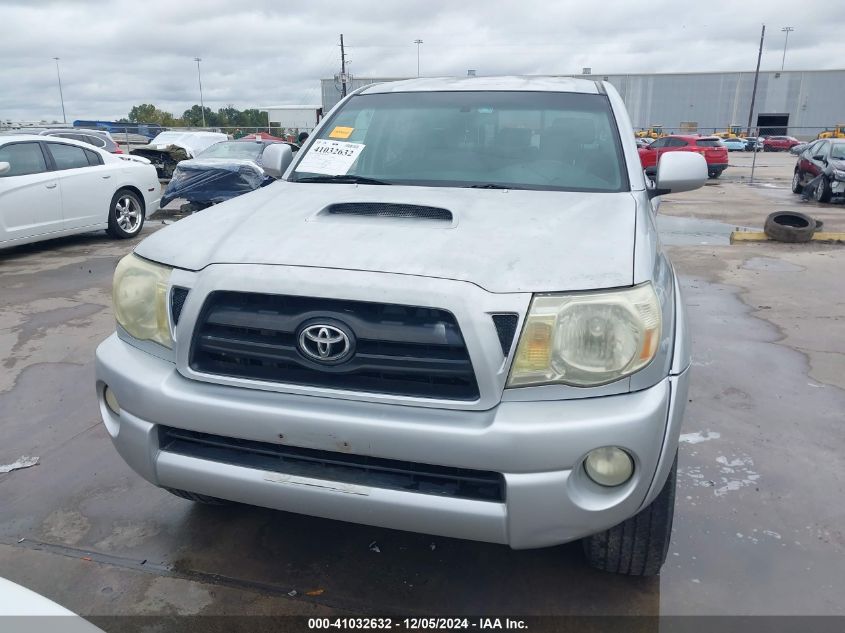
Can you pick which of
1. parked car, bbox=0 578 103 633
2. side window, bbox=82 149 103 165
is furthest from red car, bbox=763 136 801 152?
parked car, bbox=0 578 103 633

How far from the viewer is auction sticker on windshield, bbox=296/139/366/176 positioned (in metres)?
3.27

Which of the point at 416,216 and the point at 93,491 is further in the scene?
the point at 93,491

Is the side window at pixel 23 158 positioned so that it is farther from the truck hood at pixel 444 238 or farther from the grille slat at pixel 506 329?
the grille slat at pixel 506 329

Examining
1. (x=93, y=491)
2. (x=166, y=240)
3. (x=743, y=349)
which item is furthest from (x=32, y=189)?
(x=743, y=349)

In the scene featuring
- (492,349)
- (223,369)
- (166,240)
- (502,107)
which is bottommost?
(223,369)

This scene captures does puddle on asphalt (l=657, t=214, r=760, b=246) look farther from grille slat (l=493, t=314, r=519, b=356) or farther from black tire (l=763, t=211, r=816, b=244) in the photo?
grille slat (l=493, t=314, r=519, b=356)

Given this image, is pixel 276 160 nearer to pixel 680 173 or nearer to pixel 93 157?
pixel 680 173

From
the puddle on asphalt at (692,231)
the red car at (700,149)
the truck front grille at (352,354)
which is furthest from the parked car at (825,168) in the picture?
the truck front grille at (352,354)

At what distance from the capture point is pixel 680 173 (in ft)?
10.6

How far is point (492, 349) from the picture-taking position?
6.21 ft

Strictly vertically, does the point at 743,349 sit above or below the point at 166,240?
below

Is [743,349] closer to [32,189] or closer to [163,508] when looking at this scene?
[163,508]

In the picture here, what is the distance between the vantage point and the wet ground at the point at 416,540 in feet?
7.91

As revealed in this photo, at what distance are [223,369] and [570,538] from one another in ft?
3.92
